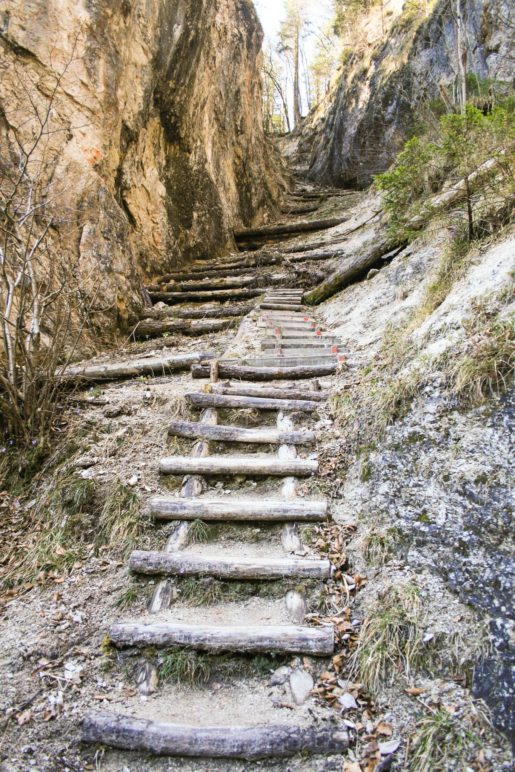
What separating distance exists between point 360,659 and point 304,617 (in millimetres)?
Answer: 371

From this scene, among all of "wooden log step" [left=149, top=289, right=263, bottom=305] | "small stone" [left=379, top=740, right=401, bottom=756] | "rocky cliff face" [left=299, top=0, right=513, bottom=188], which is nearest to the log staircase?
"small stone" [left=379, top=740, right=401, bottom=756]

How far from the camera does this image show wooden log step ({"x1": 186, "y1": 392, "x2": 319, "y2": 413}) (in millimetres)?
4473

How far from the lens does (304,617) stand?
2660 millimetres

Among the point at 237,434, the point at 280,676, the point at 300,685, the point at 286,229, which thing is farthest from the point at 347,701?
the point at 286,229

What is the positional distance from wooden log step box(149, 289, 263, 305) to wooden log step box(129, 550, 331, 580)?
22.4ft

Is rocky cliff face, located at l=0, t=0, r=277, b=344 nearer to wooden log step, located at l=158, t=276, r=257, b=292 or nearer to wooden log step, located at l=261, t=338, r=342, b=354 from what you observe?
wooden log step, located at l=158, t=276, r=257, b=292

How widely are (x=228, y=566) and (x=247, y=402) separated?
1.91 meters

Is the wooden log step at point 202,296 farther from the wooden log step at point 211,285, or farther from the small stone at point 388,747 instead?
the small stone at point 388,747

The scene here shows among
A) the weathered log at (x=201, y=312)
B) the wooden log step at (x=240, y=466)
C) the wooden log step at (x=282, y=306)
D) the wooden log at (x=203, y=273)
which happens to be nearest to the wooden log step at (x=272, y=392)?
the wooden log step at (x=240, y=466)

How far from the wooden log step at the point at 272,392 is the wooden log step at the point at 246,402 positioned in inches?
4.4

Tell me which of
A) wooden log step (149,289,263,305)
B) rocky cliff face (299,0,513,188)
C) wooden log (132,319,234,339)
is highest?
rocky cliff face (299,0,513,188)

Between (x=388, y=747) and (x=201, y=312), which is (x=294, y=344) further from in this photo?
(x=388, y=747)

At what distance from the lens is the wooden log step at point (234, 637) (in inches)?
98.1

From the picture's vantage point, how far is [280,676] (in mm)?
2443
